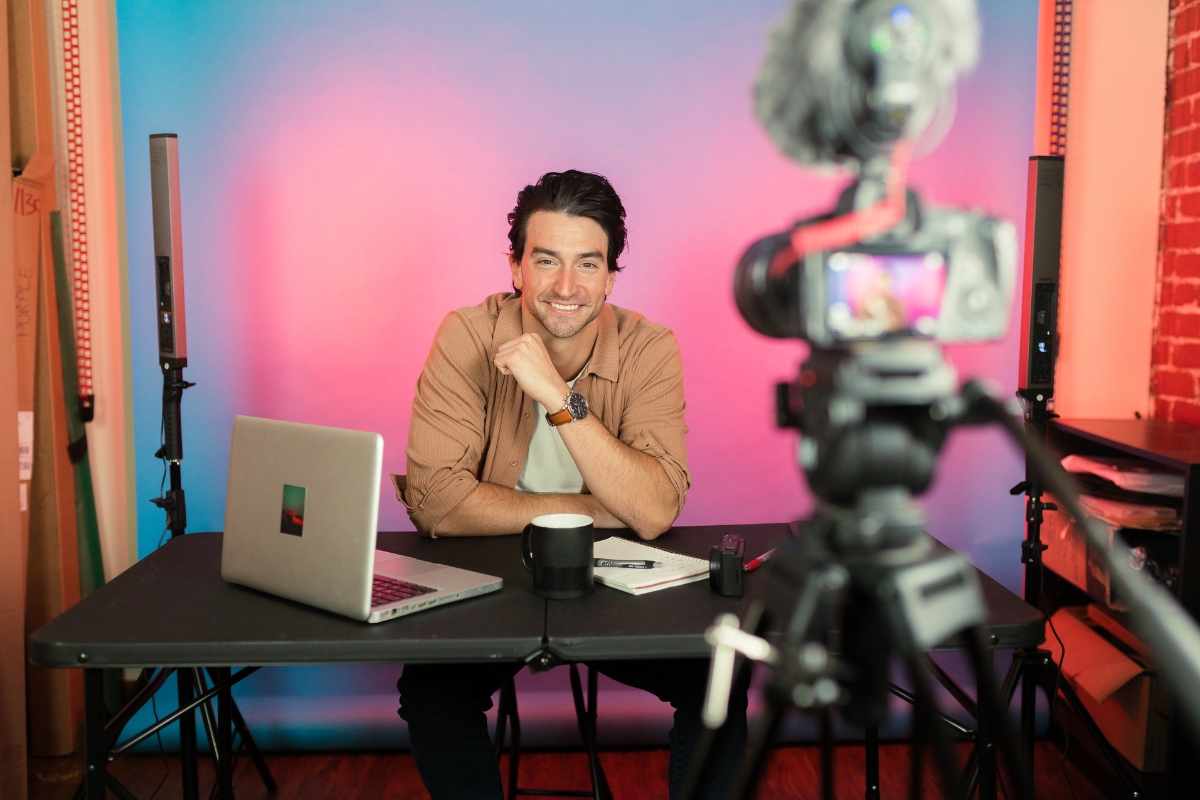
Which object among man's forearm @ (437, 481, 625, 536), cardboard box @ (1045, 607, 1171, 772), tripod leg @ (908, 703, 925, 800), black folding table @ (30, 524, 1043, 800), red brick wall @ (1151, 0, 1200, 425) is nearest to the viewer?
tripod leg @ (908, 703, 925, 800)

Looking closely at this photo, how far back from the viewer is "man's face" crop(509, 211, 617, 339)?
6.89ft

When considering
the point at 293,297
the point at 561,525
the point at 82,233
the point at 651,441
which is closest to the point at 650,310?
the point at 651,441

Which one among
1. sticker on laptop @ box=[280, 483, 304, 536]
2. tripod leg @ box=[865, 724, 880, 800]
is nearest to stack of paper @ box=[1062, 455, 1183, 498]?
tripod leg @ box=[865, 724, 880, 800]

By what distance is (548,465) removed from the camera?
2166mm

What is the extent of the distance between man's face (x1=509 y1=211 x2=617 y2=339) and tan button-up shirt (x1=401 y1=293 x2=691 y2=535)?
83 mm

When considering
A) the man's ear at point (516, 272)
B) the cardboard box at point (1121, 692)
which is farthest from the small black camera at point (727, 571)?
the cardboard box at point (1121, 692)

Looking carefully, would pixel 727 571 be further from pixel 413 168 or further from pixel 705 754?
Answer: pixel 413 168

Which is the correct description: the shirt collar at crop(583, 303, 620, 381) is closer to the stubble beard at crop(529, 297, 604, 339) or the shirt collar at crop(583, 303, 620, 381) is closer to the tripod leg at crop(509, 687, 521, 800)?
the stubble beard at crop(529, 297, 604, 339)

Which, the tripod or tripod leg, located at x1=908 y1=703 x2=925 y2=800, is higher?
the tripod

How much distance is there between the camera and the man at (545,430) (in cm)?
166

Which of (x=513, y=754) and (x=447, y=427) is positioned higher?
(x=447, y=427)

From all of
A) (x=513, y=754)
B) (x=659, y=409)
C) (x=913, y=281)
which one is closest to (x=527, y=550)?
(x=659, y=409)

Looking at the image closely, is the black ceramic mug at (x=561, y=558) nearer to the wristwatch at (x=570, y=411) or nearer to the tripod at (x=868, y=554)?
the wristwatch at (x=570, y=411)

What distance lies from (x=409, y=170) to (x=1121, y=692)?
2.34 metres
